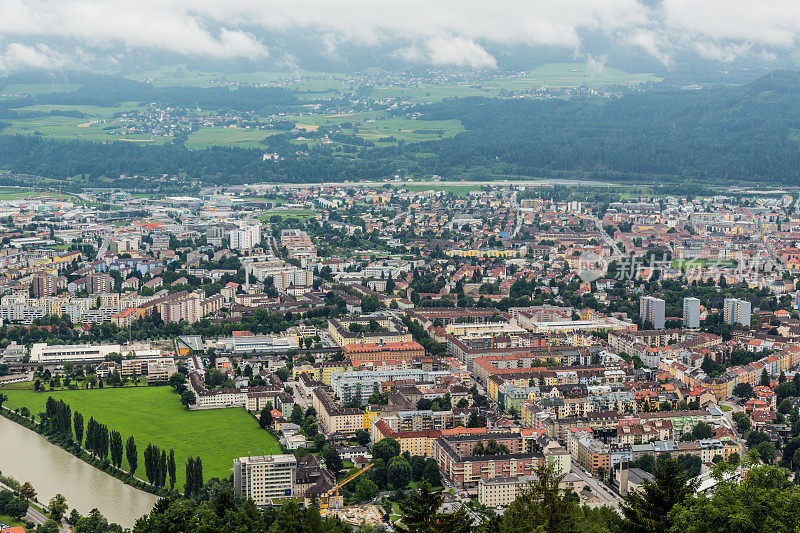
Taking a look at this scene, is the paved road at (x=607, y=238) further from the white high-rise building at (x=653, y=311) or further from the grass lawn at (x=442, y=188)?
the grass lawn at (x=442, y=188)

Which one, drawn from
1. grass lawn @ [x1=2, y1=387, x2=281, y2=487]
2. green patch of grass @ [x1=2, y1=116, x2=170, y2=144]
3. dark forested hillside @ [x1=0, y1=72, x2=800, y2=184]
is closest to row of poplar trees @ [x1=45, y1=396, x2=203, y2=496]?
grass lawn @ [x1=2, y1=387, x2=281, y2=487]

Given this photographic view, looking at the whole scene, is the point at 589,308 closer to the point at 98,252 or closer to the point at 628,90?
the point at 98,252

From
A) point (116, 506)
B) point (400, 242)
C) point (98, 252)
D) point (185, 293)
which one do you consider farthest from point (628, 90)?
point (116, 506)

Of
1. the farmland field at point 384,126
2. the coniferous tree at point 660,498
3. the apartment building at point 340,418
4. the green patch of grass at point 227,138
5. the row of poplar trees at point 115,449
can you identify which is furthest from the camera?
the farmland field at point 384,126

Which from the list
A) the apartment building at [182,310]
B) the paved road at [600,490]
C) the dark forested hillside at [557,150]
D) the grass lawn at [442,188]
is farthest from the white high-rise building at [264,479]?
the dark forested hillside at [557,150]

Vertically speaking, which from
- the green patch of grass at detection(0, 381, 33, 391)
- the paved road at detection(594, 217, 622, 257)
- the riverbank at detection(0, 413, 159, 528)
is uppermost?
the paved road at detection(594, 217, 622, 257)

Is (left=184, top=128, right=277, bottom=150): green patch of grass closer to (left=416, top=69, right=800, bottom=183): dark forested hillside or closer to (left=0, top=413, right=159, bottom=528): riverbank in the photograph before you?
(left=416, top=69, right=800, bottom=183): dark forested hillside
